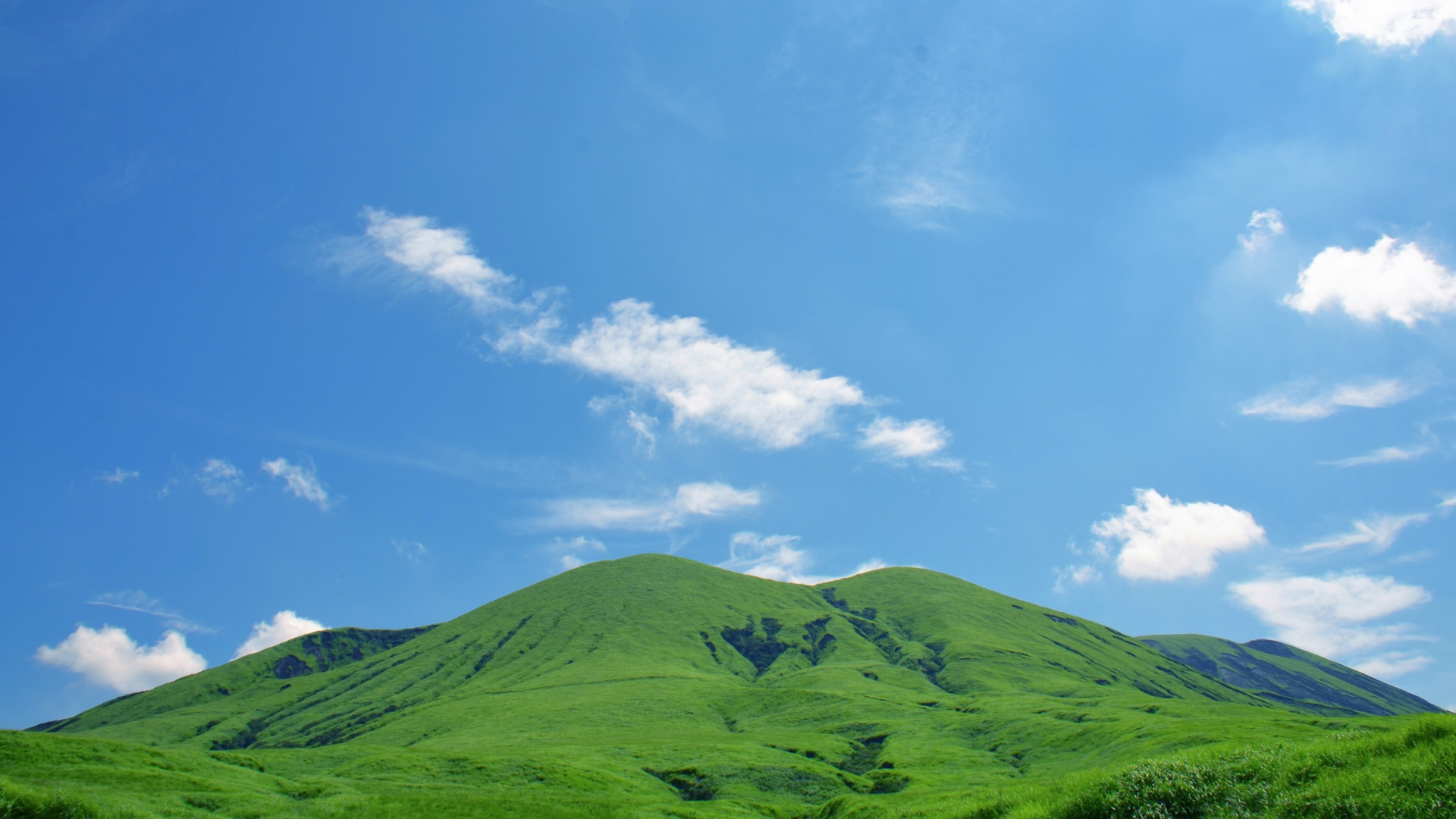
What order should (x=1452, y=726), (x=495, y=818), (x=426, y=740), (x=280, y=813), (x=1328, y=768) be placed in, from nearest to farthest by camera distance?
(x=1452, y=726) → (x=1328, y=768) → (x=280, y=813) → (x=495, y=818) → (x=426, y=740)

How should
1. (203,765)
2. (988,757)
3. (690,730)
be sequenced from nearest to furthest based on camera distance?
(203,765), (988,757), (690,730)

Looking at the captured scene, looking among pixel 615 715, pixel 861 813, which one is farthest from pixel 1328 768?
pixel 615 715

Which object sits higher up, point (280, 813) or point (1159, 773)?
point (1159, 773)

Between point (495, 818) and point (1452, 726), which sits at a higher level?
point (1452, 726)

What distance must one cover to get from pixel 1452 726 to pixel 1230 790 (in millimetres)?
7791

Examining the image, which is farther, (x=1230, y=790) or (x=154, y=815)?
(x=154, y=815)

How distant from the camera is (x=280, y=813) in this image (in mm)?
73312

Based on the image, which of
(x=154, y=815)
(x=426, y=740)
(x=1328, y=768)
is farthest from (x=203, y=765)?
(x=1328, y=768)

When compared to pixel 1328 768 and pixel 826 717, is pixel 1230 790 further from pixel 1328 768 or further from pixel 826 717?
pixel 826 717

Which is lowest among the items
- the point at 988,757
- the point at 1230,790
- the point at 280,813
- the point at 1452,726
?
the point at 988,757

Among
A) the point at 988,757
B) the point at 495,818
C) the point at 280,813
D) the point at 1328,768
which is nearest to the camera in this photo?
the point at 1328,768

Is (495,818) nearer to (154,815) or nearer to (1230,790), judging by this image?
(154,815)

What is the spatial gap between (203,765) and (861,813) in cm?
8145

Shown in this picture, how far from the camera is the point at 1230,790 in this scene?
101 ft
